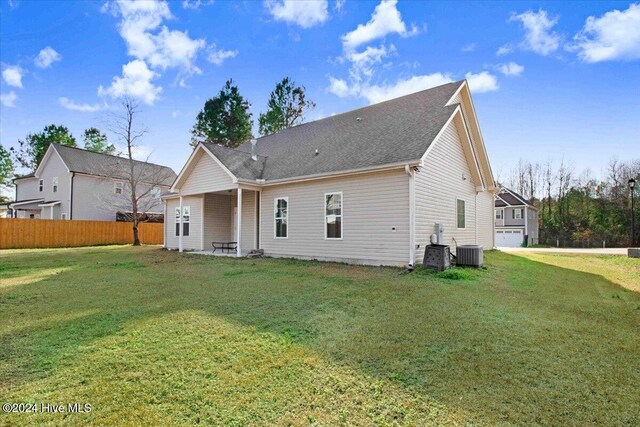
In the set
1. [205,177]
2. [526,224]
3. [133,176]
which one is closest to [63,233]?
[133,176]

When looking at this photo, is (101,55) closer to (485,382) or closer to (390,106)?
(390,106)

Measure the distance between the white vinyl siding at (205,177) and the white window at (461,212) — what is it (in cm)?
949

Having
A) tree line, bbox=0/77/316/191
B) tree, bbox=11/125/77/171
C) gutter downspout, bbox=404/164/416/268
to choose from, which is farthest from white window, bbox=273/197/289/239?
tree, bbox=11/125/77/171

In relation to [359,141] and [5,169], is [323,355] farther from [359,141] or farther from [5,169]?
[5,169]

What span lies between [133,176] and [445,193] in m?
24.2

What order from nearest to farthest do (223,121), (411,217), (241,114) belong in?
(411,217), (223,121), (241,114)

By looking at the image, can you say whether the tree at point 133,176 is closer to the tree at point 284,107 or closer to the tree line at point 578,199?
the tree at point 284,107

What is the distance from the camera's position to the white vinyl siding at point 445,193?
34.6 ft

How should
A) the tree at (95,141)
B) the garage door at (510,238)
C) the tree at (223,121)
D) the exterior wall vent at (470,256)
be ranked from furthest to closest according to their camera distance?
the tree at (95,141)
the garage door at (510,238)
the tree at (223,121)
the exterior wall vent at (470,256)

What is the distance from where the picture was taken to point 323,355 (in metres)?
3.81

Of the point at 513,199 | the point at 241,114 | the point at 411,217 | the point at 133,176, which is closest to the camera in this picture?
the point at 411,217

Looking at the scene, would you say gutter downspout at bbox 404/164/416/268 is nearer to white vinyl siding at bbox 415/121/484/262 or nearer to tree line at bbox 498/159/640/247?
white vinyl siding at bbox 415/121/484/262

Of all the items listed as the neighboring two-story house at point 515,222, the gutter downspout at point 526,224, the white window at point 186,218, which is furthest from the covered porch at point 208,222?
the gutter downspout at point 526,224

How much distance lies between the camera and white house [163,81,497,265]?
1049 cm
